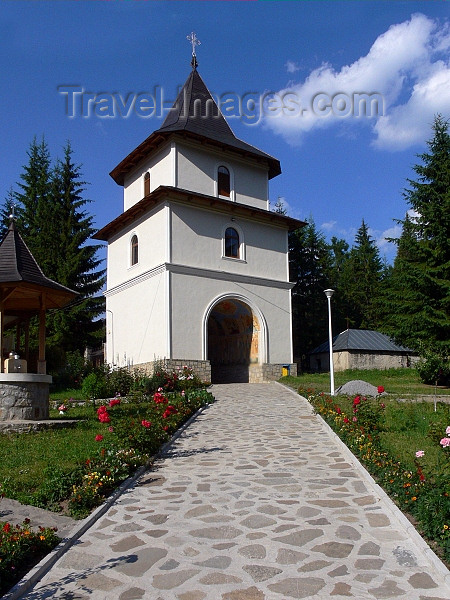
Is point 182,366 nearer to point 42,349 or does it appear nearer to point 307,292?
point 42,349

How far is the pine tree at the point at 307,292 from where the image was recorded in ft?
114

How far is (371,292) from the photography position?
42594 mm

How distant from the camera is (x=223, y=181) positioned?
24.0 meters

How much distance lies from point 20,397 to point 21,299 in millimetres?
2780

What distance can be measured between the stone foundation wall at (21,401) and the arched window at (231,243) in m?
13.1

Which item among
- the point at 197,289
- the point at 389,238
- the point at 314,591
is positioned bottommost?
the point at 314,591

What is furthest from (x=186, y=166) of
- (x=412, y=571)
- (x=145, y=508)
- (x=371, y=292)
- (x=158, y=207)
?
(x=371, y=292)

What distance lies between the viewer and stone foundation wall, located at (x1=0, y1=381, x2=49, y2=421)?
10.7 meters

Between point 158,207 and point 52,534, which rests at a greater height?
point 158,207

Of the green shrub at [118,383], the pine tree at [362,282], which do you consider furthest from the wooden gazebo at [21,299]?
the pine tree at [362,282]

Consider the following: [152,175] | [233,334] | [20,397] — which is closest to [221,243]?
[152,175]

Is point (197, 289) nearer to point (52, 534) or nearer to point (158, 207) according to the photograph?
point (158, 207)

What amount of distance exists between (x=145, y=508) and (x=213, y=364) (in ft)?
66.0

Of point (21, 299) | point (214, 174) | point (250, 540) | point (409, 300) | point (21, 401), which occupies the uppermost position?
point (214, 174)
